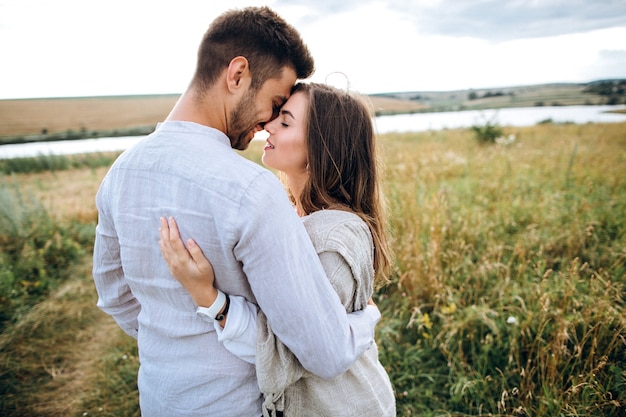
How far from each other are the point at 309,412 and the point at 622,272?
339 centimetres

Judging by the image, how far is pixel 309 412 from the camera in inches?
55.6

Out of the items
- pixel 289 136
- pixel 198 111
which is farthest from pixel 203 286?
pixel 289 136

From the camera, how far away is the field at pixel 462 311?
2398 mm

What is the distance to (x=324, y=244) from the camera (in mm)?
1303

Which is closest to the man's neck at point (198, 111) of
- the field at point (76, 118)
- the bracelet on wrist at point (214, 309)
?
the bracelet on wrist at point (214, 309)

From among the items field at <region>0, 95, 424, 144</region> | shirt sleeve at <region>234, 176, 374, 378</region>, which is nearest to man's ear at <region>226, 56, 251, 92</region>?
shirt sleeve at <region>234, 176, 374, 378</region>

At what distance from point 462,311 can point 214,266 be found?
2437 mm

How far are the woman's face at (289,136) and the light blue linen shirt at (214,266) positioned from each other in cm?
51

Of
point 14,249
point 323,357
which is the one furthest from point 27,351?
point 323,357

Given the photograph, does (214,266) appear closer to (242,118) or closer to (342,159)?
(242,118)

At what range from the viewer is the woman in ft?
3.68

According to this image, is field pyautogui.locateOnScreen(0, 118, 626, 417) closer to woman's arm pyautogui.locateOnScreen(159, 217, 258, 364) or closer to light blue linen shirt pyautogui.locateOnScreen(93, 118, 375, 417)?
light blue linen shirt pyautogui.locateOnScreen(93, 118, 375, 417)

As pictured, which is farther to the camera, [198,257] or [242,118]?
[242,118]

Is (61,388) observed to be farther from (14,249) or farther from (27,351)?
(14,249)
